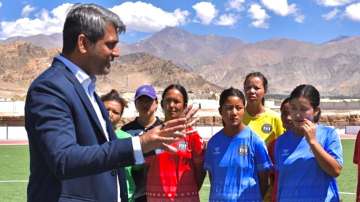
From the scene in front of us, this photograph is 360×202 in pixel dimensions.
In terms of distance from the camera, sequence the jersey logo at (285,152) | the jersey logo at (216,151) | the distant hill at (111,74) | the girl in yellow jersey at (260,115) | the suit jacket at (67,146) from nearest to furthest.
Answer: the suit jacket at (67,146)
the jersey logo at (285,152)
the jersey logo at (216,151)
the girl in yellow jersey at (260,115)
the distant hill at (111,74)

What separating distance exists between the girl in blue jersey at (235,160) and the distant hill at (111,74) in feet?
354

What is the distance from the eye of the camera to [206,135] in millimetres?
29453

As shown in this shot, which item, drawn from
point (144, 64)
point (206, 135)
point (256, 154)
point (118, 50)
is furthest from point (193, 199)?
point (144, 64)

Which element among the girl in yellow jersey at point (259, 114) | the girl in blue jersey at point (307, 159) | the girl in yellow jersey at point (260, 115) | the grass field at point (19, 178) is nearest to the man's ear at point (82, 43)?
the girl in blue jersey at point (307, 159)

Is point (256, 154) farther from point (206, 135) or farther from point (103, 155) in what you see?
point (206, 135)

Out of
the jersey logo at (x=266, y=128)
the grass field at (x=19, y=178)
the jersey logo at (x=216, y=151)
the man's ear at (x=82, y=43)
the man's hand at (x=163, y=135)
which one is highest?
the man's ear at (x=82, y=43)

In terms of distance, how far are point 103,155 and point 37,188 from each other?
1.28 ft

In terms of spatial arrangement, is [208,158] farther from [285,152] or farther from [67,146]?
[67,146]

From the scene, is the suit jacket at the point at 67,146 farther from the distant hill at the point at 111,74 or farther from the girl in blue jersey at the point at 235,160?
the distant hill at the point at 111,74

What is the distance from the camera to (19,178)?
12.9 m

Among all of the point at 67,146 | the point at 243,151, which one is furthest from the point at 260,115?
the point at 67,146

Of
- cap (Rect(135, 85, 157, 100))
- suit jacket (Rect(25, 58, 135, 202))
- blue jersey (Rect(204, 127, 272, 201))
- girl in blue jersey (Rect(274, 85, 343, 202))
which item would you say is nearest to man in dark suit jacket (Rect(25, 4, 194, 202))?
suit jacket (Rect(25, 58, 135, 202))

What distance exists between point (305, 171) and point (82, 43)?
2.26 m

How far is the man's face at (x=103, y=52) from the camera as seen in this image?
2.60 meters
